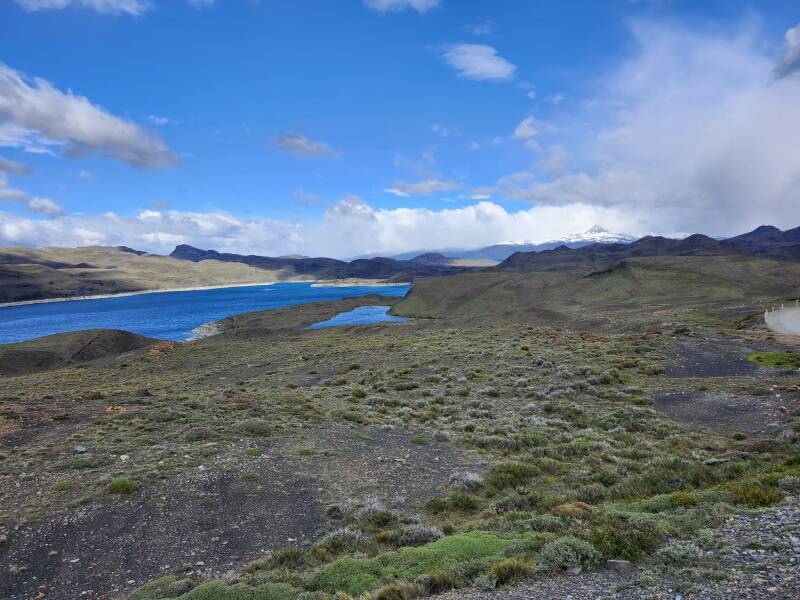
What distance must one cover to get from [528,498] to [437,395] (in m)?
14.3

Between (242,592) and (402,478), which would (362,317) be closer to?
(402,478)

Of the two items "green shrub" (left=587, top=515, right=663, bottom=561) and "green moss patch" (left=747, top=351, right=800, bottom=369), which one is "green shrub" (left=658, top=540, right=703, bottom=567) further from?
"green moss patch" (left=747, top=351, right=800, bottom=369)

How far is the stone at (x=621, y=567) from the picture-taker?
6.77m

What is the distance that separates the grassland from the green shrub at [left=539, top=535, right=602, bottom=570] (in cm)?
4

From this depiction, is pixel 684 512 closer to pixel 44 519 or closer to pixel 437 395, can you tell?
pixel 44 519

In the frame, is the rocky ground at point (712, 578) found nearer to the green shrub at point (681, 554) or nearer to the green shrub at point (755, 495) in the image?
the green shrub at point (681, 554)

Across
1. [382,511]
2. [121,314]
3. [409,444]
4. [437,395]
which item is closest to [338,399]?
[437,395]

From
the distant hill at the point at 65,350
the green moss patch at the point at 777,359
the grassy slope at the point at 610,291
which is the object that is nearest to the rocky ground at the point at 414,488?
the green moss patch at the point at 777,359

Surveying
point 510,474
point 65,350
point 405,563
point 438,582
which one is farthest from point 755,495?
point 65,350

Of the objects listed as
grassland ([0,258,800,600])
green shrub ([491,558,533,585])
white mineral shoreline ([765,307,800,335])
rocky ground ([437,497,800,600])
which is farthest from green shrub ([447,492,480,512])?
white mineral shoreline ([765,307,800,335])

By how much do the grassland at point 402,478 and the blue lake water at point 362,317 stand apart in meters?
66.0

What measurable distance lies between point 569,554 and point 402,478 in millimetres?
7431

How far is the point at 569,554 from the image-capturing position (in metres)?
7.27

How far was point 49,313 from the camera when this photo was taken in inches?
6959
